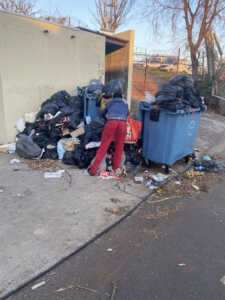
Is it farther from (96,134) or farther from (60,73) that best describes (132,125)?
(60,73)

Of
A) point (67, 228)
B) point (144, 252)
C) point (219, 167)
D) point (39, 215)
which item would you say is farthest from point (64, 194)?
point (219, 167)

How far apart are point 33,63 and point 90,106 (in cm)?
197

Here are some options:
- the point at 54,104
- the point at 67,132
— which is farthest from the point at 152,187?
the point at 54,104

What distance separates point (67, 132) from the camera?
18.3ft

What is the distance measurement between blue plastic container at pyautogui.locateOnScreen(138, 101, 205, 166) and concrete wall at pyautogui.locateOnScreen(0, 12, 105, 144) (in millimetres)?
3080

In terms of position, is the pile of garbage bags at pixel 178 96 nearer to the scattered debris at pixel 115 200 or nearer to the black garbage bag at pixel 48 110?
the scattered debris at pixel 115 200

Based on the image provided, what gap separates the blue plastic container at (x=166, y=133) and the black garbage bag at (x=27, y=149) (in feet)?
7.54

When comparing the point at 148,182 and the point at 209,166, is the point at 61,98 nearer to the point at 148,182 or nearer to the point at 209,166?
the point at 148,182

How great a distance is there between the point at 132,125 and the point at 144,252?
2604mm

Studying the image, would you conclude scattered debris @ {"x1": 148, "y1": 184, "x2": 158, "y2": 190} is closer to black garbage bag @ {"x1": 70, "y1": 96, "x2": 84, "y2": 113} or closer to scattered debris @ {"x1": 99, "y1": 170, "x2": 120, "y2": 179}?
scattered debris @ {"x1": 99, "y1": 170, "x2": 120, "y2": 179}

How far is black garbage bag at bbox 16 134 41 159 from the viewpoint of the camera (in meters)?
5.11

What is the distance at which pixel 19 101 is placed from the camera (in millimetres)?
6016

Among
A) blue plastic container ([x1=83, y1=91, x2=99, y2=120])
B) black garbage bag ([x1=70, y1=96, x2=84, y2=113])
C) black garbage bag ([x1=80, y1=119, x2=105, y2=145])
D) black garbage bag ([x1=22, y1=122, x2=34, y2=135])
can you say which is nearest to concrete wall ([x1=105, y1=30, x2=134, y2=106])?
black garbage bag ([x1=70, y1=96, x2=84, y2=113])

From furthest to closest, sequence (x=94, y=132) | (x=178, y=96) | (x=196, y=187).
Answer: (x=94, y=132)
(x=178, y=96)
(x=196, y=187)
